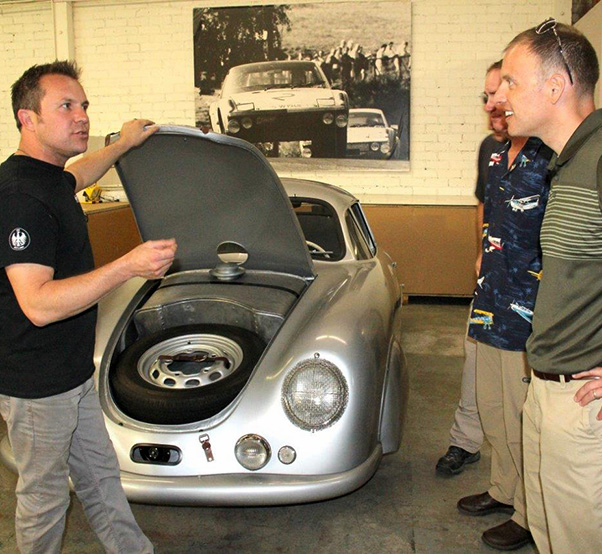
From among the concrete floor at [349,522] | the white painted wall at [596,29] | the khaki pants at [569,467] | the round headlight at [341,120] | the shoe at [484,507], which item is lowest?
the concrete floor at [349,522]

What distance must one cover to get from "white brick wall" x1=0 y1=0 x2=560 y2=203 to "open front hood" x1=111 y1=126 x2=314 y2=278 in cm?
501

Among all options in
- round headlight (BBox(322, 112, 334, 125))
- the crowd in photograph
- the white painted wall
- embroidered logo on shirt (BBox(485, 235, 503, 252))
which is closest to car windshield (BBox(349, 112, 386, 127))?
round headlight (BBox(322, 112, 334, 125))

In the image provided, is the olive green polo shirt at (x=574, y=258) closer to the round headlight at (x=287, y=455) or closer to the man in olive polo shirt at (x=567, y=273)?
the man in olive polo shirt at (x=567, y=273)

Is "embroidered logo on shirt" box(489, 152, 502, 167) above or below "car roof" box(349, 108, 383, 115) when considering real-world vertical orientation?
below

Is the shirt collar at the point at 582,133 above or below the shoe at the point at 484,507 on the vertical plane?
above

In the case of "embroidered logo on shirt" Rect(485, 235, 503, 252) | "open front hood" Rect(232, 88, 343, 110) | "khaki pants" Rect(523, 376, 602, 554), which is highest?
"open front hood" Rect(232, 88, 343, 110)

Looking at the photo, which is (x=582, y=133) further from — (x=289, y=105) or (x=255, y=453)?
(x=289, y=105)

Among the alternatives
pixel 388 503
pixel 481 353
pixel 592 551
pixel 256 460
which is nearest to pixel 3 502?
pixel 256 460

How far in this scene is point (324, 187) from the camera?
4566mm

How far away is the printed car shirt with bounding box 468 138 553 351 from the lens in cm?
267

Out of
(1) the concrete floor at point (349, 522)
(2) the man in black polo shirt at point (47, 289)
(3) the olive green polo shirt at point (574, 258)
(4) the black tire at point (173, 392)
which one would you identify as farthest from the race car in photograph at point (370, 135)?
(3) the olive green polo shirt at point (574, 258)

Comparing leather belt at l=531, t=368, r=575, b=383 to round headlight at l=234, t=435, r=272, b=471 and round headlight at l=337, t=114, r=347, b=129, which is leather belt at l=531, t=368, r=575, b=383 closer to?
round headlight at l=234, t=435, r=272, b=471

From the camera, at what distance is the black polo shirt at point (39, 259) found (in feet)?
6.30

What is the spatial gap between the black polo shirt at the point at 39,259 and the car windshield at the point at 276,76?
21.9ft
